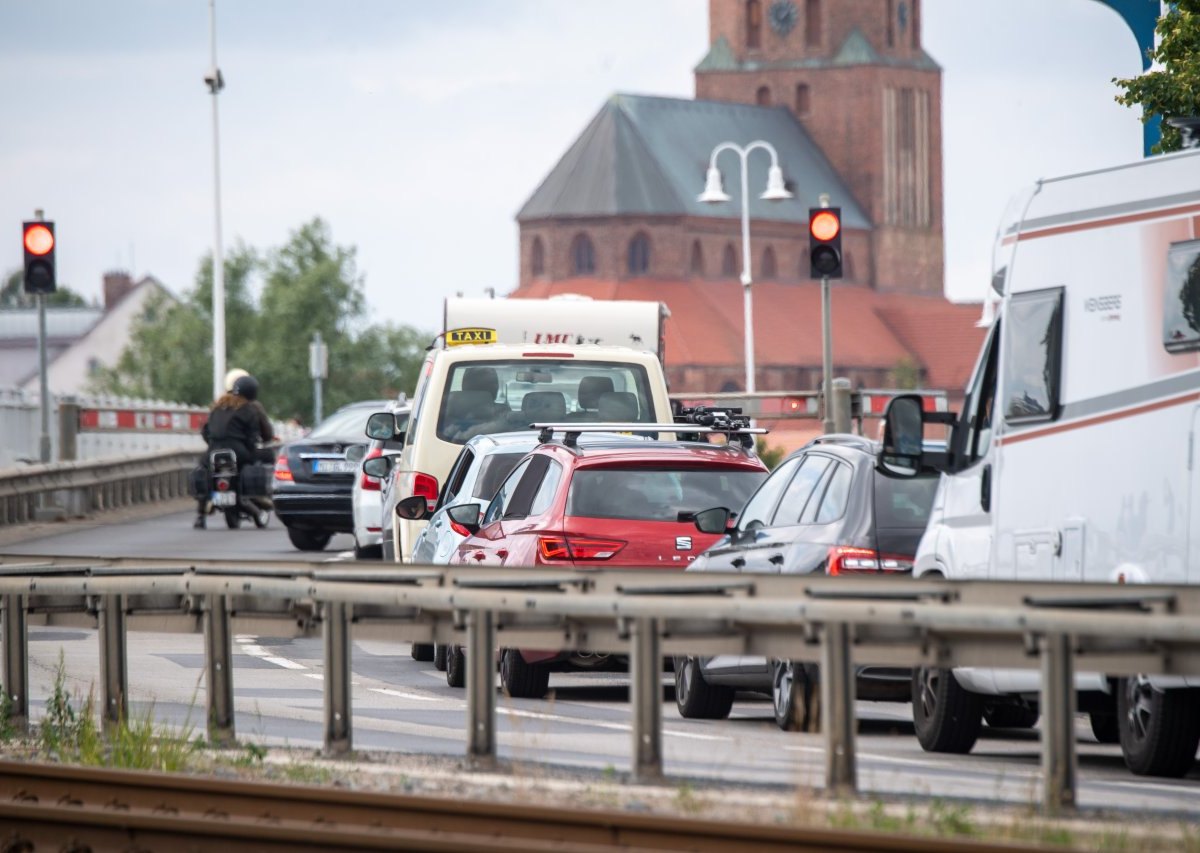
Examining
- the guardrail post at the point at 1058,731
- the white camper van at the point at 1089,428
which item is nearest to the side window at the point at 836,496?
the white camper van at the point at 1089,428

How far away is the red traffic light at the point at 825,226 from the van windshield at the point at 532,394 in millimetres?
4402

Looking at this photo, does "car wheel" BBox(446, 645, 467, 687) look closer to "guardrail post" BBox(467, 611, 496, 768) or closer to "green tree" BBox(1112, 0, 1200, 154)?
"guardrail post" BBox(467, 611, 496, 768)

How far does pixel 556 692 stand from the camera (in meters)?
14.8

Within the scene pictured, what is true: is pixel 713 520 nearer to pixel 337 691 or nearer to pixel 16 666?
pixel 337 691

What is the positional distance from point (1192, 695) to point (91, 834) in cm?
449

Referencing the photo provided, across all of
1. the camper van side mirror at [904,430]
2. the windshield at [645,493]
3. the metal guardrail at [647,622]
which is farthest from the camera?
the windshield at [645,493]

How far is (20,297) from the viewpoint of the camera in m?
189

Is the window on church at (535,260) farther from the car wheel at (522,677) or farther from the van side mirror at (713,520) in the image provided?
the van side mirror at (713,520)

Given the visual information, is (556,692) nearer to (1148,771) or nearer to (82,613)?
(82,613)

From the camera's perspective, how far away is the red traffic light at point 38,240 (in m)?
25.8

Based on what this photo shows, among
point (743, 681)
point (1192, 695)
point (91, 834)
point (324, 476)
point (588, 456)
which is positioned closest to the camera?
point (91, 834)

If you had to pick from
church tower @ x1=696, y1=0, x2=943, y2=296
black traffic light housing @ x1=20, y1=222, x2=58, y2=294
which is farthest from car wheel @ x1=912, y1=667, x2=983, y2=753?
church tower @ x1=696, y1=0, x2=943, y2=296

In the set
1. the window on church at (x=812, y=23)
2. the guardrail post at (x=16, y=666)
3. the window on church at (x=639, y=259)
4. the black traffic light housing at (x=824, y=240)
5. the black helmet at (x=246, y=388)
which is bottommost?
the guardrail post at (x=16, y=666)

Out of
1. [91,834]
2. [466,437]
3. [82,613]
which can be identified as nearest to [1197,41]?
[466,437]
